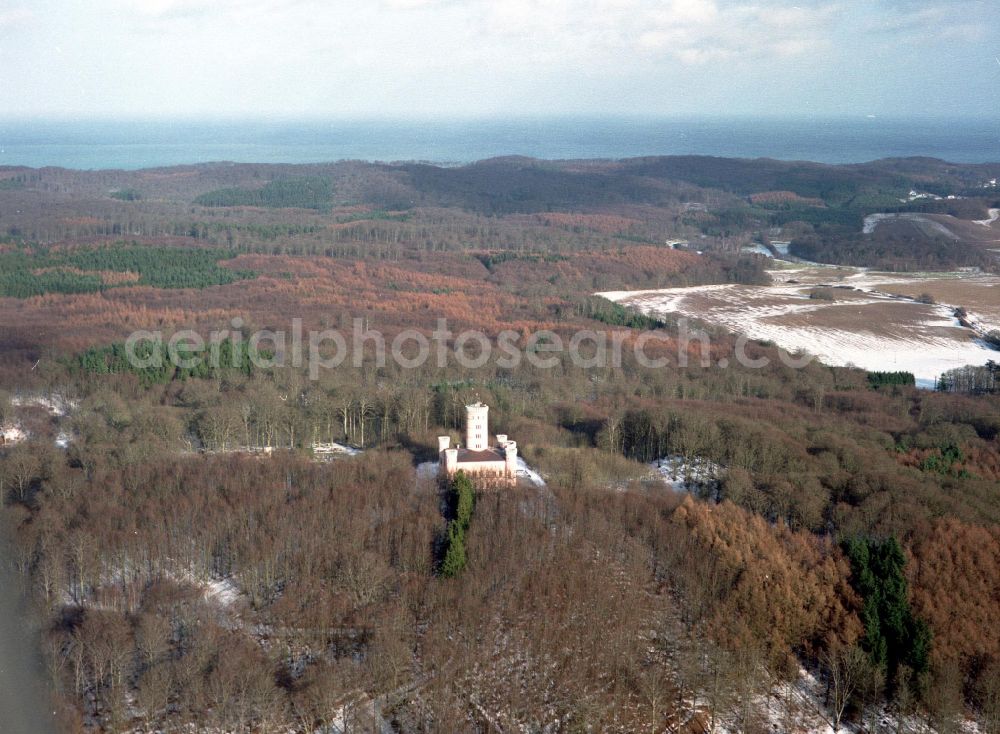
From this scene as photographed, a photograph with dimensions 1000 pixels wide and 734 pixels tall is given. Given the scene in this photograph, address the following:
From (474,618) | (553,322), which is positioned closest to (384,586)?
(474,618)

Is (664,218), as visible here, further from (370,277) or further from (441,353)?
(441,353)

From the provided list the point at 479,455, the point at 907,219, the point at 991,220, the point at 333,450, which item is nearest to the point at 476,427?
the point at 479,455

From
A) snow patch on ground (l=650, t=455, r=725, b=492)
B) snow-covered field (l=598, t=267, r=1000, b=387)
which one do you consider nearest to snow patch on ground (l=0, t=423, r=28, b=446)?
snow patch on ground (l=650, t=455, r=725, b=492)

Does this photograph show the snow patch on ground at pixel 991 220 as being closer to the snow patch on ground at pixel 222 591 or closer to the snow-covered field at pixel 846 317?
the snow-covered field at pixel 846 317

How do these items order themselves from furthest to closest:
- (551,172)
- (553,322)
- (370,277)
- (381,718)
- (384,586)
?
(551,172) → (370,277) → (553,322) → (384,586) → (381,718)

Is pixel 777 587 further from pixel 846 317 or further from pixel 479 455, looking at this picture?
pixel 846 317
